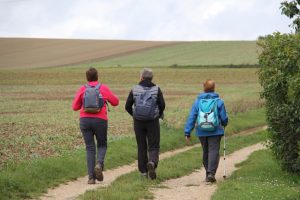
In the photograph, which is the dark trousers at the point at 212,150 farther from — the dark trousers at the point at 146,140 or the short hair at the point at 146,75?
the short hair at the point at 146,75

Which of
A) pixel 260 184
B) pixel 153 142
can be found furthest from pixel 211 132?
pixel 260 184

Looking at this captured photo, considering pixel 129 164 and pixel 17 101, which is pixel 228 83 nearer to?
pixel 17 101

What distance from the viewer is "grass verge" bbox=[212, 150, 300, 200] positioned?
12.0 metres

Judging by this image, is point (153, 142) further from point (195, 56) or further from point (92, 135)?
point (195, 56)

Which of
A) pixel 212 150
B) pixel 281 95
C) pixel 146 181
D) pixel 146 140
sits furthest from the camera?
pixel 281 95

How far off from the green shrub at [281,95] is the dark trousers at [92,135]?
372cm

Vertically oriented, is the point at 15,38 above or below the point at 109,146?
above

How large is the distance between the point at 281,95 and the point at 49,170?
532 cm

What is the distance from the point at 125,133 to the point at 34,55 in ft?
232

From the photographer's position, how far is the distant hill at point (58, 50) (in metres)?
89.0

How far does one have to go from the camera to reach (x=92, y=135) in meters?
14.0

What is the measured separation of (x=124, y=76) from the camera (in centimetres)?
7019

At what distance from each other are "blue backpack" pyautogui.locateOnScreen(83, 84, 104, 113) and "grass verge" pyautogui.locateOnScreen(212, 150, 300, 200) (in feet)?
9.40

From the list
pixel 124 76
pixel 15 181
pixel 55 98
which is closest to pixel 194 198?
pixel 15 181
